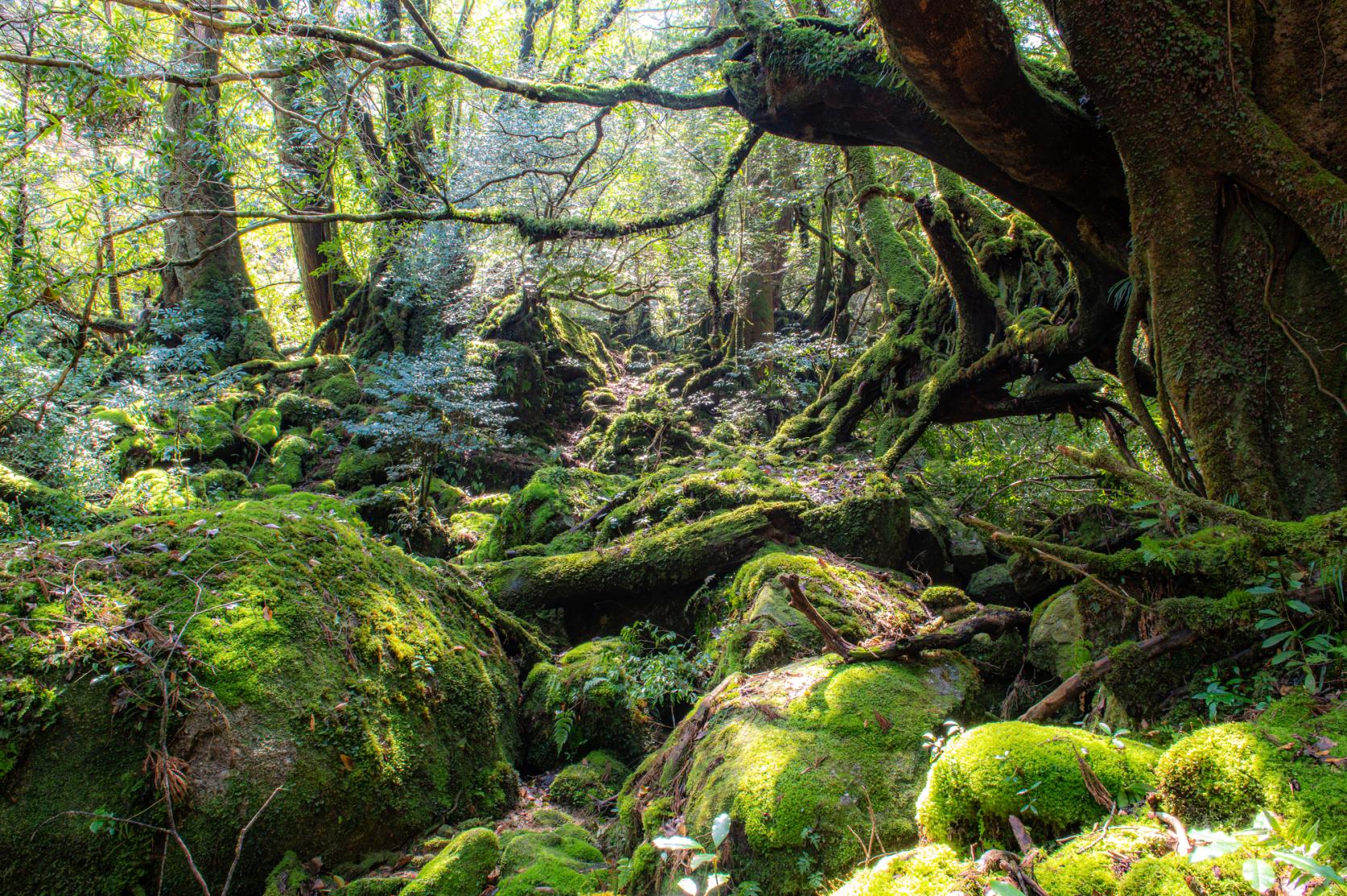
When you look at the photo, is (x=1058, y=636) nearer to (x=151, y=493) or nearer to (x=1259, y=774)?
(x=1259, y=774)

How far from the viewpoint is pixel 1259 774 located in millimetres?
1616

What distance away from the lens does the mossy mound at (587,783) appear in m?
3.72

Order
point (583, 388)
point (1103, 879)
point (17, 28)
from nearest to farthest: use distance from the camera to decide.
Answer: point (1103, 879) → point (17, 28) → point (583, 388)

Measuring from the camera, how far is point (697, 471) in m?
7.30

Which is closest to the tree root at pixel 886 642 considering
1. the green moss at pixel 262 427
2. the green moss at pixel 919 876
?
the green moss at pixel 919 876

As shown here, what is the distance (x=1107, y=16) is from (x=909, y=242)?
19.0 feet

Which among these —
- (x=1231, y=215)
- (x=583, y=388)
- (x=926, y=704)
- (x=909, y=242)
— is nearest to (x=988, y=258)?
(x=909, y=242)

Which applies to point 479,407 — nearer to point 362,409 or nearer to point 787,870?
point 362,409

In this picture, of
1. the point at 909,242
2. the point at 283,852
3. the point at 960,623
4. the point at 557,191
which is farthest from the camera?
the point at 557,191

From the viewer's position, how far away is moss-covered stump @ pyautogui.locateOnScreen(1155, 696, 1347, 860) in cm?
151

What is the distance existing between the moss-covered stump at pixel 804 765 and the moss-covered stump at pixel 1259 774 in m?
0.85

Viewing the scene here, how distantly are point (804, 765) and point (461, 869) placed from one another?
1435mm

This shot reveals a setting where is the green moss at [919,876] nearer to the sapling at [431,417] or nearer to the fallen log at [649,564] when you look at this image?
the fallen log at [649,564]

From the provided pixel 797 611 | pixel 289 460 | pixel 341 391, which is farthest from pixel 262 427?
pixel 797 611
